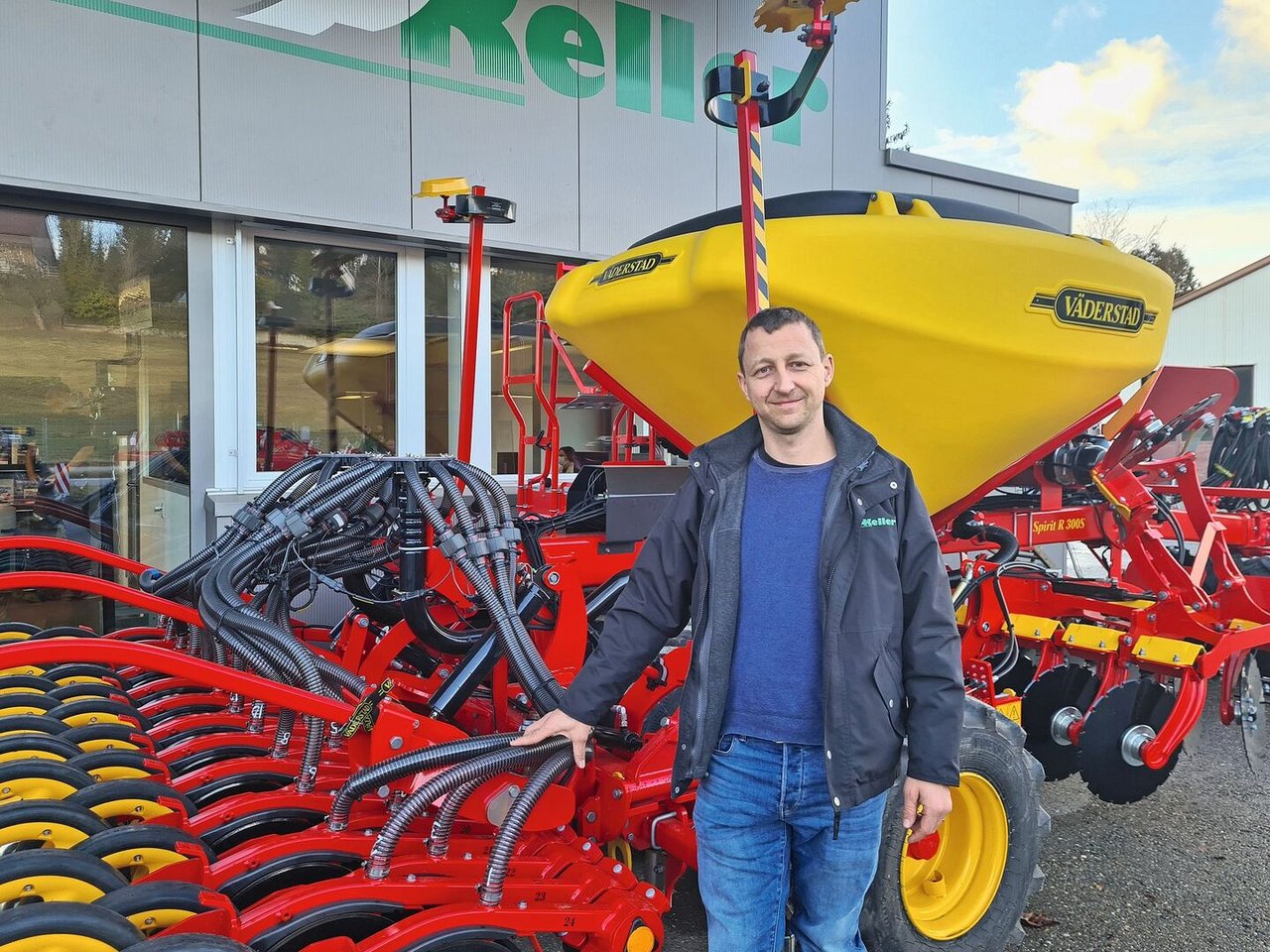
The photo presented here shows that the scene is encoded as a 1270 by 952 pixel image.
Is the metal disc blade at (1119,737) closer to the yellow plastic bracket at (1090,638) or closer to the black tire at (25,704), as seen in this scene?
the yellow plastic bracket at (1090,638)

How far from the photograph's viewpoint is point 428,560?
2.96 metres

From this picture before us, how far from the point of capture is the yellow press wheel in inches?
109

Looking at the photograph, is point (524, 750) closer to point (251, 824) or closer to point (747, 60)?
point (251, 824)

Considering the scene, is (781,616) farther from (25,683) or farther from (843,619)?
(25,683)

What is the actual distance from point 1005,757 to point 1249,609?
2.36 metres

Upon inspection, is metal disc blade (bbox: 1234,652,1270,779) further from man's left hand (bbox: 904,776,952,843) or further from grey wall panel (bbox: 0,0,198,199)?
grey wall panel (bbox: 0,0,198,199)

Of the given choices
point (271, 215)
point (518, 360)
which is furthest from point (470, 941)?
point (518, 360)

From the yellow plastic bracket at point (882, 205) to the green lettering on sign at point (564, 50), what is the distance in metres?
4.88

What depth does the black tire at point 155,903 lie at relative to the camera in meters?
1.64

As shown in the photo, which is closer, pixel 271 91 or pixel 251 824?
pixel 251 824

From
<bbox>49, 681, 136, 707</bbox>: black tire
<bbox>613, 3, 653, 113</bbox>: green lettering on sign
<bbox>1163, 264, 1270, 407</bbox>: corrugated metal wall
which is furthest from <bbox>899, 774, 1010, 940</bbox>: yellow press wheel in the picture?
<bbox>1163, 264, 1270, 407</bbox>: corrugated metal wall

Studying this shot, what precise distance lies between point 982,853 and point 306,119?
5454 millimetres

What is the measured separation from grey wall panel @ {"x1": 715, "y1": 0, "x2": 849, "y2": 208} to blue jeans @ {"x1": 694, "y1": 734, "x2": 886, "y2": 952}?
6.60 metres

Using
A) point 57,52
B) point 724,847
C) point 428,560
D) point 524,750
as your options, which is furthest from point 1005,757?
point 57,52
